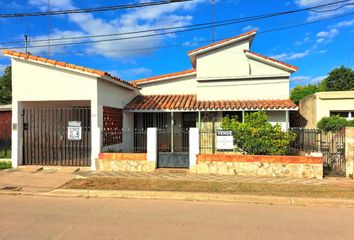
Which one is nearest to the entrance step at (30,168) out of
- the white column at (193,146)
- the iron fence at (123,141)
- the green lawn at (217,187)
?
the iron fence at (123,141)

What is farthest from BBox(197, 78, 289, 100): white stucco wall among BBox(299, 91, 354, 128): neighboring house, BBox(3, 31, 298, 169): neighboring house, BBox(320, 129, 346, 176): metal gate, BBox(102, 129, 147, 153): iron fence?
BBox(102, 129, 147, 153): iron fence

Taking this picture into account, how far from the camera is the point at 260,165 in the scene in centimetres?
1017

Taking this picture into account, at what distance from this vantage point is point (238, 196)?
7.45 metres

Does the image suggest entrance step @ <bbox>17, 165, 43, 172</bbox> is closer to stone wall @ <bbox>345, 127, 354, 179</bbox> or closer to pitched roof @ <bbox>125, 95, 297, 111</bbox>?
pitched roof @ <bbox>125, 95, 297, 111</bbox>

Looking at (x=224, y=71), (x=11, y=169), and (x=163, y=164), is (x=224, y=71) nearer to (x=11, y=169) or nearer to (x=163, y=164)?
(x=163, y=164)

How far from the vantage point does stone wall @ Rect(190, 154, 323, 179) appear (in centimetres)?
988

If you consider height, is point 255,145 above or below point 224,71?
below

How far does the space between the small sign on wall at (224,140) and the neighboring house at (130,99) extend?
187 cm

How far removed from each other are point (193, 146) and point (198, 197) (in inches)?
135

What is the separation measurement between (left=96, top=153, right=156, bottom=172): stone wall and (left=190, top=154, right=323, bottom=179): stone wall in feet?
5.40

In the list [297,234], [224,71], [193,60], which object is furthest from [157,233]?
[193,60]

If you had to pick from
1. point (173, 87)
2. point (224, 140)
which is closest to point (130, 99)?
A: point (173, 87)

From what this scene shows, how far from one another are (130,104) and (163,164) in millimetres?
4862

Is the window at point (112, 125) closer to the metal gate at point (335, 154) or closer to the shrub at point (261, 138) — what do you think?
the shrub at point (261, 138)
